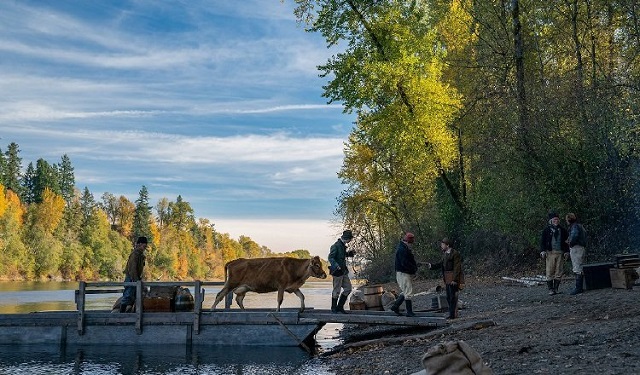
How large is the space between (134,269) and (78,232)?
5047 inches

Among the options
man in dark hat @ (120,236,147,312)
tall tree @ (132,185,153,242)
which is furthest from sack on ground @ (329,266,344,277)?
tall tree @ (132,185,153,242)

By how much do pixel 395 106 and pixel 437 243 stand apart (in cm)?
1044

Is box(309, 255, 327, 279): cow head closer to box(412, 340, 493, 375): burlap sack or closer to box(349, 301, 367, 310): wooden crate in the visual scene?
box(349, 301, 367, 310): wooden crate

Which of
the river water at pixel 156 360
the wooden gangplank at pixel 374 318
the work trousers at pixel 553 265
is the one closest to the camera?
the river water at pixel 156 360

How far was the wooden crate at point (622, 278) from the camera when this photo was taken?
62.5 ft

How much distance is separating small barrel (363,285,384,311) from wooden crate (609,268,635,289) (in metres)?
7.19

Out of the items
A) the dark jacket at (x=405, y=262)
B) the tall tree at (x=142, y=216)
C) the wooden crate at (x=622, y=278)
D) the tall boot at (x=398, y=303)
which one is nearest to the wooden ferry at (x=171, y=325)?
the tall boot at (x=398, y=303)

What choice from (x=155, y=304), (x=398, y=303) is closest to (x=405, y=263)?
(x=398, y=303)

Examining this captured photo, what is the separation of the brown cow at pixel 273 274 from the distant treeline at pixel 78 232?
101121 mm

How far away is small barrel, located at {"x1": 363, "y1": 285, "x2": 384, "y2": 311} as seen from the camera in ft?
69.2

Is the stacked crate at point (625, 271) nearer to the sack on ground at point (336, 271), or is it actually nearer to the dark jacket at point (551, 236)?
the dark jacket at point (551, 236)

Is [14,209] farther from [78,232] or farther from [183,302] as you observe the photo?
[183,302]

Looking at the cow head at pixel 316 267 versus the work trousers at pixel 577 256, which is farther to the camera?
the work trousers at pixel 577 256

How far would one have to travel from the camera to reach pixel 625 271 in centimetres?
1909
